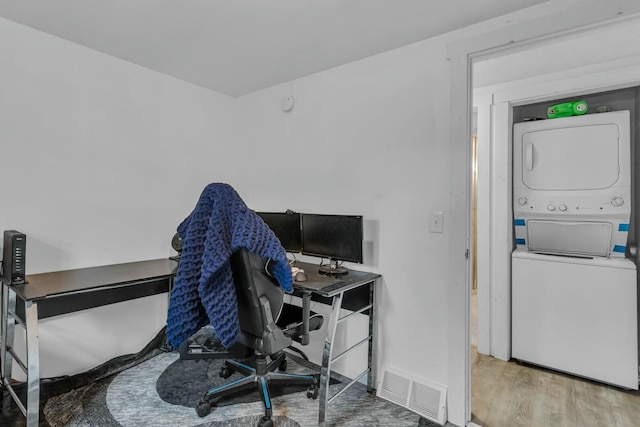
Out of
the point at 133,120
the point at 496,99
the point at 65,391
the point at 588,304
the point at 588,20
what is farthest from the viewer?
the point at 496,99

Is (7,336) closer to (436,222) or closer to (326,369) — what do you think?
(326,369)

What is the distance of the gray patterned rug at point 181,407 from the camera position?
5.80 ft

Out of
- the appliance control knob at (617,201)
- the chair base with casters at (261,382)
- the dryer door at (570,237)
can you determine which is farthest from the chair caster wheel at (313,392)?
the appliance control knob at (617,201)

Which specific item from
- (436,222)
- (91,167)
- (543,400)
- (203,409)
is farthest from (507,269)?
(91,167)

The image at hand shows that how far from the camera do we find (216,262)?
1.47 m

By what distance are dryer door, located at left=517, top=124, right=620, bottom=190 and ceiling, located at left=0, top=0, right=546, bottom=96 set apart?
1.20 meters

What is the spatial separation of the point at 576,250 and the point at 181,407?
2.84 meters

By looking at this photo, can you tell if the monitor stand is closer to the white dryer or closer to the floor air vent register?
the floor air vent register

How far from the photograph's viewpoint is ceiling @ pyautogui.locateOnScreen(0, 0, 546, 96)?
1651 millimetres

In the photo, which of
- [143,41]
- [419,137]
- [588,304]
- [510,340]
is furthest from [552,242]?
[143,41]

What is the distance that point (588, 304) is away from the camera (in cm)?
224

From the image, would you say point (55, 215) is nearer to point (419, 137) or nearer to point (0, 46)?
point (0, 46)

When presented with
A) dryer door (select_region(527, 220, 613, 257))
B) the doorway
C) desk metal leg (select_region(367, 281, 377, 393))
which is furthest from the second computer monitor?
dryer door (select_region(527, 220, 613, 257))

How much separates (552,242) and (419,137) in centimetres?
144
